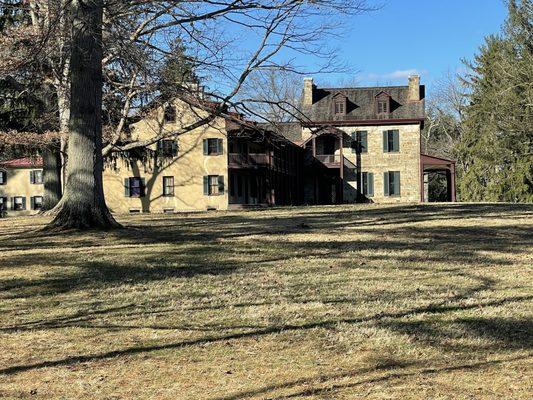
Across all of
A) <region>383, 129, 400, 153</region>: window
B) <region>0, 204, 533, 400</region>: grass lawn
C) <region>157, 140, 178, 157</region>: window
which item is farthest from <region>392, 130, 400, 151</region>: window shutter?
<region>0, 204, 533, 400</region>: grass lawn

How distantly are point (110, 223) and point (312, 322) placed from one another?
8.28m

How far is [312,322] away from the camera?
5.91 m

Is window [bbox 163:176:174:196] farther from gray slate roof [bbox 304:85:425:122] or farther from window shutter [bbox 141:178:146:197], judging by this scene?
gray slate roof [bbox 304:85:425:122]

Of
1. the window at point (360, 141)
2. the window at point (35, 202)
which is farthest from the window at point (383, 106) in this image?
the window at point (35, 202)

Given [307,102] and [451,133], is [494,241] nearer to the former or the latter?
[307,102]

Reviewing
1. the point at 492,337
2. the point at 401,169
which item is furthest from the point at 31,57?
the point at 401,169

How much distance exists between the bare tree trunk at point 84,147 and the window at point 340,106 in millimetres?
32659

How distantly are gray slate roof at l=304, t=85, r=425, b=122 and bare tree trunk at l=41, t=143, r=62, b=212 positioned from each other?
2215cm

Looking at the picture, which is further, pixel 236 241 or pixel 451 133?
pixel 451 133

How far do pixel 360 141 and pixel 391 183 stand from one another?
380cm

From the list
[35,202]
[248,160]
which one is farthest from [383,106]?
[35,202]

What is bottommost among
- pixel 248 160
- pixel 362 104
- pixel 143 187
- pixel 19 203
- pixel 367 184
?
pixel 19 203

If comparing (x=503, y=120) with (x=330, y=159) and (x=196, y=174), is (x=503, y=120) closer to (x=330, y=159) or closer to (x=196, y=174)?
(x=330, y=159)

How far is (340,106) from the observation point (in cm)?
4438
